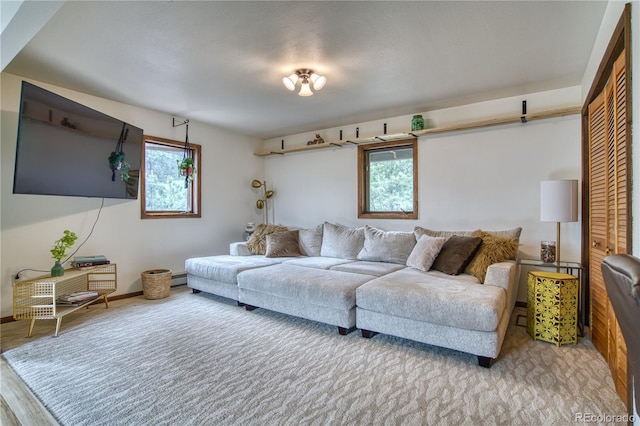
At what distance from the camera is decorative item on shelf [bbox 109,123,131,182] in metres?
3.38

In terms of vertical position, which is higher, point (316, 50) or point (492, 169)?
point (316, 50)

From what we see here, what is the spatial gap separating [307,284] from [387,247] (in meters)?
1.22

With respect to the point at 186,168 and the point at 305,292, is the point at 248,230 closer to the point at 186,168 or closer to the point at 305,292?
the point at 186,168

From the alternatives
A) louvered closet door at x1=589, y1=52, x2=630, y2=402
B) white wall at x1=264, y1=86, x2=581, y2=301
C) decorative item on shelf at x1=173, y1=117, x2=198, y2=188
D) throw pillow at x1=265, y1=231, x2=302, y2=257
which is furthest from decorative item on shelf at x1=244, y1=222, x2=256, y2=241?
louvered closet door at x1=589, y1=52, x2=630, y2=402

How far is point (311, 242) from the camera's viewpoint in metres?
4.31

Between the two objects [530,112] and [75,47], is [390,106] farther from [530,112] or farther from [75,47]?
[75,47]

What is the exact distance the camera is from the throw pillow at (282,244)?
413 centimetres

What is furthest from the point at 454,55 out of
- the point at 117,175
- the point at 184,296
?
the point at 184,296

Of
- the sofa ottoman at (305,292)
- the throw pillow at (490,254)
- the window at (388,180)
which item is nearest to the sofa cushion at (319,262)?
the sofa ottoman at (305,292)

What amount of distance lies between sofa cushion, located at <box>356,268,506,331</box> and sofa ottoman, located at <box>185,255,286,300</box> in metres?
1.53

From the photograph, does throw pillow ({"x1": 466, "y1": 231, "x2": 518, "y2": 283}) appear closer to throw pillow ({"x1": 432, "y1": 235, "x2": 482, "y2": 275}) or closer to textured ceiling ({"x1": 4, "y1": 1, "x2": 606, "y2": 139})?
throw pillow ({"x1": 432, "y1": 235, "x2": 482, "y2": 275})

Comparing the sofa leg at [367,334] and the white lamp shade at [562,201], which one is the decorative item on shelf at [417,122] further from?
the sofa leg at [367,334]

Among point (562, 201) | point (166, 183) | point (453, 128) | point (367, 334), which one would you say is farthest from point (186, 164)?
point (562, 201)

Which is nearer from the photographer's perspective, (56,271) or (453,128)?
(56,271)
